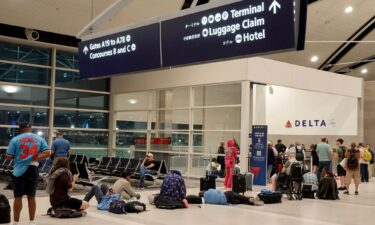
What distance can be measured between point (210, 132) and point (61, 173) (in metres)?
9.64

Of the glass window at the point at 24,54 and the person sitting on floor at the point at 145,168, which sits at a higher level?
the glass window at the point at 24,54

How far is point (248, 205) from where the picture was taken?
33.1ft

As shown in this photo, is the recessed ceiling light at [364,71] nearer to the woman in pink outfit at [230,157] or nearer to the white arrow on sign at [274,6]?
the woman in pink outfit at [230,157]

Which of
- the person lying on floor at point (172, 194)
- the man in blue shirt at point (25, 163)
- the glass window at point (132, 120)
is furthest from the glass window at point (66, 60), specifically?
the man in blue shirt at point (25, 163)

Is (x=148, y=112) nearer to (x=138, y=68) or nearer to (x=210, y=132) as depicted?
(x=210, y=132)

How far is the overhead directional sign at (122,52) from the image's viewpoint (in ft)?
22.6

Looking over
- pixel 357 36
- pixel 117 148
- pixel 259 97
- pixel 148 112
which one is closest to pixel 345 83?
pixel 357 36

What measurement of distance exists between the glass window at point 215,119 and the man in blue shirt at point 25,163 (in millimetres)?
10356

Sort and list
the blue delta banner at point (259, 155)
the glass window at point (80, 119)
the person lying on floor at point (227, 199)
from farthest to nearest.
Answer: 1. the glass window at point (80, 119)
2. the blue delta banner at point (259, 155)
3. the person lying on floor at point (227, 199)

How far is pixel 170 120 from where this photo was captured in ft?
58.5

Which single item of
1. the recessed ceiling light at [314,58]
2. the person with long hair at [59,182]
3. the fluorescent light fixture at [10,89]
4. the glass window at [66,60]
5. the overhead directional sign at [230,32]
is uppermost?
the recessed ceiling light at [314,58]

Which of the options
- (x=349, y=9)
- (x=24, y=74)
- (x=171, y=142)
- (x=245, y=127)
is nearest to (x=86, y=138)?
(x=24, y=74)

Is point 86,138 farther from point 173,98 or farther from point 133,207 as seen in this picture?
point 133,207

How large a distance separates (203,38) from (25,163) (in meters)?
2.95
